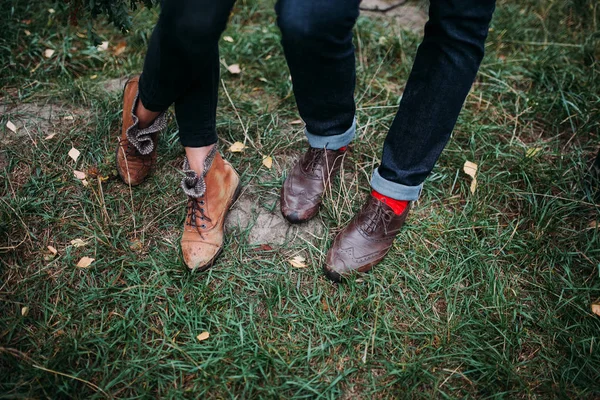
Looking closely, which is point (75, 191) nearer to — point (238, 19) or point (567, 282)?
point (238, 19)

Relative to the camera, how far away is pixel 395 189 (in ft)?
5.04

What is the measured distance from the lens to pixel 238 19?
2756mm

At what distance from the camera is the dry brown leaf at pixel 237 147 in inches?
79.0

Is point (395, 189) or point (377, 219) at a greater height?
point (395, 189)

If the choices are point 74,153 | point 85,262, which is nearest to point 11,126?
point 74,153

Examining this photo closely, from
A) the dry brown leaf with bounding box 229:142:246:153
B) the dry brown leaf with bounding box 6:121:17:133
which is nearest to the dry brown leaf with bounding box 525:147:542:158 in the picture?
the dry brown leaf with bounding box 229:142:246:153

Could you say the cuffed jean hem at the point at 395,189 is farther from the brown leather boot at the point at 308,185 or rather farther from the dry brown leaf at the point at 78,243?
the dry brown leaf at the point at 78,243

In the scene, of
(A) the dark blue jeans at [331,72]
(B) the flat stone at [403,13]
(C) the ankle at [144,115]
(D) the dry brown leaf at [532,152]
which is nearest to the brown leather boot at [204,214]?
(A) the dark blue jeans at [331,72]

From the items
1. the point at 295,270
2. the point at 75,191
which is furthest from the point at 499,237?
the point at 75,191

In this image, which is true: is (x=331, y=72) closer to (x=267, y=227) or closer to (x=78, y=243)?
(x=267, y=227)

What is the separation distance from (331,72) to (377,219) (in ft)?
1.87

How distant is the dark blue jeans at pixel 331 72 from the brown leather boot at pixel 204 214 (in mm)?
126

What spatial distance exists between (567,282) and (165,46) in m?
1.63

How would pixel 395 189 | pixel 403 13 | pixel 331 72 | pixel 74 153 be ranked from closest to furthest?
1. pixel 331 72
2. pixel 395 189
3. pixel 74 153
4. pixel 403 13
